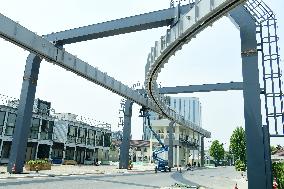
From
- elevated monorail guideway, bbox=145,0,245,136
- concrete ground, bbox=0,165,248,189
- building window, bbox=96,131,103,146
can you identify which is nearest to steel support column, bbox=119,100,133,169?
concrete ground, bbox=0,165,248,189

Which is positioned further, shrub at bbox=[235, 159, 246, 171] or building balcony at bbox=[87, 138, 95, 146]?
building balcony at bbox=[87, 138, 95, 146]

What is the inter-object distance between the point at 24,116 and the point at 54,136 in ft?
77.2

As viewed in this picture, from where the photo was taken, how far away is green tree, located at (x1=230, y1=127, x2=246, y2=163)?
5106 centimetres

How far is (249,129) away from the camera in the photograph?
14312 millimetres

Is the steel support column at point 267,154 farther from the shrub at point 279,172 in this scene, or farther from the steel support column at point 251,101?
the shrub at point 279,172

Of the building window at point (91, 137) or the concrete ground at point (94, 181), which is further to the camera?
the building window at point (91, 137)

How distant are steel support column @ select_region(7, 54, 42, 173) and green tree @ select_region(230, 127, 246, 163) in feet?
124

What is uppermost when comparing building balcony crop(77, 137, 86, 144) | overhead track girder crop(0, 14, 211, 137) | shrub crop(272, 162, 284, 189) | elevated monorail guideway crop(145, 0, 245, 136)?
overhead track girder crop(0, 14, 211, 137)

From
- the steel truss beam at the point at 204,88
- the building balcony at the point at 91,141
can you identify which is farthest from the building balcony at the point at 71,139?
the steel truss beam at the point at 204,88

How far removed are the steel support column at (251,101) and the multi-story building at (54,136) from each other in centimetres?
3022

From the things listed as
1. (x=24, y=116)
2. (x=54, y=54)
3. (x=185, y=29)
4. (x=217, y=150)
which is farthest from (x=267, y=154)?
(x=217, y=150)

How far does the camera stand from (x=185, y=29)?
1455cm

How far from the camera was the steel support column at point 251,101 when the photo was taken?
544 inches

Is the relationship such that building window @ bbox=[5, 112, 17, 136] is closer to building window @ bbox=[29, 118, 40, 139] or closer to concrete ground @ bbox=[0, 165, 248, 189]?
building window @ bbox=[29, 118, 40, 139]
